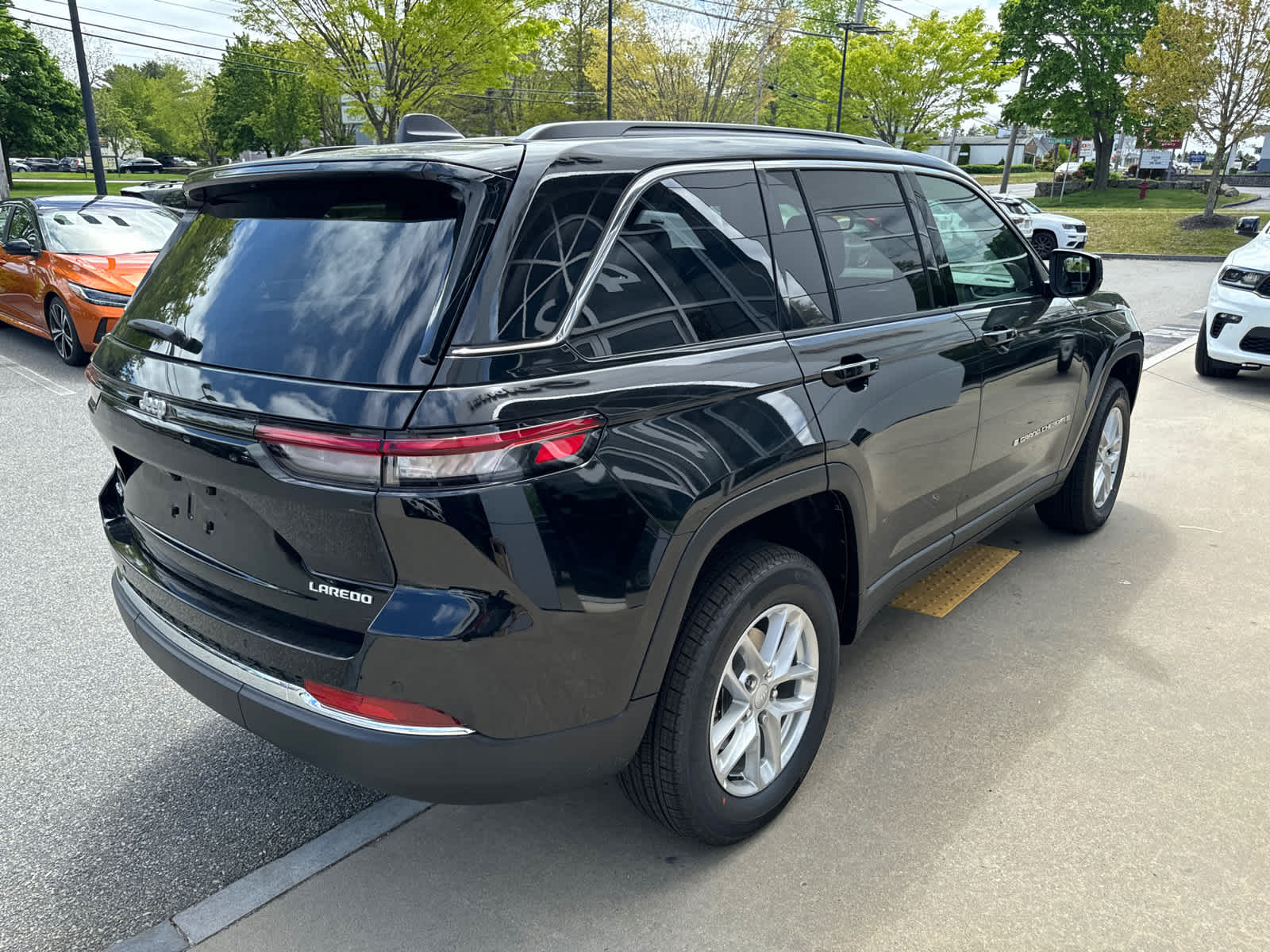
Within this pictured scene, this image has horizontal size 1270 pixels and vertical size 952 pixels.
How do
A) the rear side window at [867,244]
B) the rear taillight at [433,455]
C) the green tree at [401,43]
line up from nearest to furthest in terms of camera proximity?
the rear taillight at [433,455], the rear side window at [867,244], the green tree at [401,43]

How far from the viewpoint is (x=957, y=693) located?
336 centimetres

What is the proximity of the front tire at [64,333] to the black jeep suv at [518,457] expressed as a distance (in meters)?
7.11

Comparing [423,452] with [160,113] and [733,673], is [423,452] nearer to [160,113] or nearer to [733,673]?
[733,673]

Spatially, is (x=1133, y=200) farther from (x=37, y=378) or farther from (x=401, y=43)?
(x=37, y=378)

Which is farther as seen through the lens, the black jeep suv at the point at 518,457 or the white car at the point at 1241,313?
the white car at the point at 1241,313

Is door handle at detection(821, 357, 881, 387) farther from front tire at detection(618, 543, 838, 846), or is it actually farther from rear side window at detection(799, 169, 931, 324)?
front tire at detection(618, 543, 838, 846)

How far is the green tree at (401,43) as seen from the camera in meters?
21.6

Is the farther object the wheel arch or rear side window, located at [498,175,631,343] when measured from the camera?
→ the wheel arch

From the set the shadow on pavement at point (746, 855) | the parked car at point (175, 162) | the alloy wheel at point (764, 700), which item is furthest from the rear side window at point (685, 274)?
the parked car at point (175, 162)

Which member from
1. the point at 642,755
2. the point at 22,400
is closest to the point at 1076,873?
the point at 642,755

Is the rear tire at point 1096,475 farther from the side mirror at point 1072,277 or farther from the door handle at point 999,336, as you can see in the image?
the door handle at point 999,336

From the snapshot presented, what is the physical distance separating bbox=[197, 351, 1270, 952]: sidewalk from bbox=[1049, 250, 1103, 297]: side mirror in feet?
4.54

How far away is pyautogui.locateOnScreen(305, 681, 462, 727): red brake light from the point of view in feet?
6.47

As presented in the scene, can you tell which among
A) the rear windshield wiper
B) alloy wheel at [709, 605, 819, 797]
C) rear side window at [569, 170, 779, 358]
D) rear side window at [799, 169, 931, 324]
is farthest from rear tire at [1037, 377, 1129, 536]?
the rear windshield wiper
